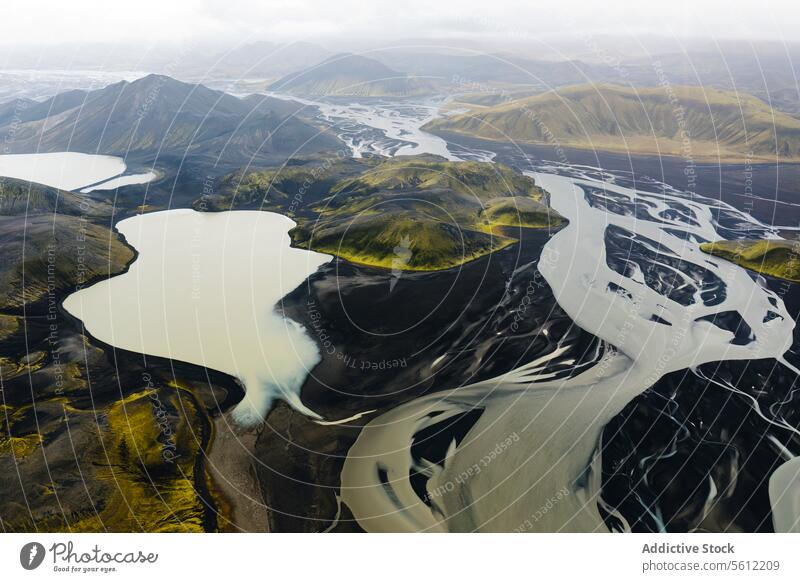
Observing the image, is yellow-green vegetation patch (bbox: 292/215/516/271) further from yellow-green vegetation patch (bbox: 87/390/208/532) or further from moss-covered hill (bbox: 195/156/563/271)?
yellow-green vegetation patch (bbox: 87/390/208/532)

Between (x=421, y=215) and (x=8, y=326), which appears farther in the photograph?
(x=421, y=215)

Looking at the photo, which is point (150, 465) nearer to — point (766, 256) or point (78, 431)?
point (78, 431)

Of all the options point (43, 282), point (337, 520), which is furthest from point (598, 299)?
point (43, 282)

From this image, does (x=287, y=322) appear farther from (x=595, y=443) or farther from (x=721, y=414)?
(x=721, y=414)

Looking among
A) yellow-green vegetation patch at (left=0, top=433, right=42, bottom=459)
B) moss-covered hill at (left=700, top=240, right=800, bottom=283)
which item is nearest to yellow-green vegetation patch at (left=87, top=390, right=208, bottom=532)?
yellow-green vegetation patch at (left=0, top=433, right=42, bottom=459)

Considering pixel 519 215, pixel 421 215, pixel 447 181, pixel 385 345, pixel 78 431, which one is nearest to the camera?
pixel 78 431

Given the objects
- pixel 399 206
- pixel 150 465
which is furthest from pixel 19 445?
pixel 399 206

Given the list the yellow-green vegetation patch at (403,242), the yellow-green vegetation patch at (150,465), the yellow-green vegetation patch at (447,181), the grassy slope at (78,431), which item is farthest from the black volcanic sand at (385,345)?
the yellow-green vegetation patch at (447,181)
